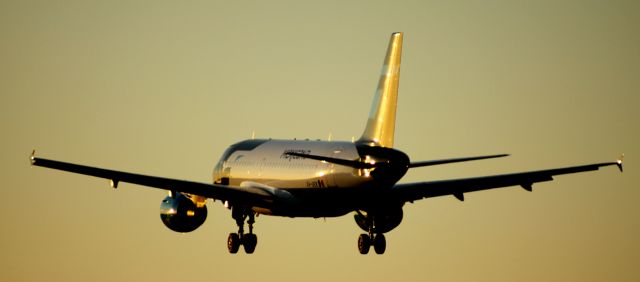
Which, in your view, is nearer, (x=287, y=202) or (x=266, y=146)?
(x=287, y=202)

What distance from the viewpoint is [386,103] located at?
84.8 meters

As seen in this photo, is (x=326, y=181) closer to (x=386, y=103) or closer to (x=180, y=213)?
(x=386, y=103)

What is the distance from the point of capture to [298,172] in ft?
290

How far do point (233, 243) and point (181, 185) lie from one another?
9.04 metres

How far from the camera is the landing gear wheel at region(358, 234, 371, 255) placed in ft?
296

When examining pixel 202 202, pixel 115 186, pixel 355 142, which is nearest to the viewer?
pixel 115 186

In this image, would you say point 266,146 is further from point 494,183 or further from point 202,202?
point 494,183

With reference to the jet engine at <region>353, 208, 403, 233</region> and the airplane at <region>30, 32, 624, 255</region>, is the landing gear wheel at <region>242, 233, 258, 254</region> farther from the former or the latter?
the jet engine at <region>353, 208, 403, 233</region>

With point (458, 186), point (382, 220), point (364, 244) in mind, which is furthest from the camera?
point (382, 220)

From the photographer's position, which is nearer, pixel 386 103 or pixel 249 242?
pixel 386 103

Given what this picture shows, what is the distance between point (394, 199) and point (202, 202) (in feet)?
37.3

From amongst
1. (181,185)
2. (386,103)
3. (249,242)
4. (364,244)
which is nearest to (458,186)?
(364,244)

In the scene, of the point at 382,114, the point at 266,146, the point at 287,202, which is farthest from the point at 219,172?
the point at 382,114

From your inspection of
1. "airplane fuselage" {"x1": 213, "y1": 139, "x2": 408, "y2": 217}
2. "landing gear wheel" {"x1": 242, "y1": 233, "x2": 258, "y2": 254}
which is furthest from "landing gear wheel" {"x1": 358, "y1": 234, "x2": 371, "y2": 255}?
"landing gear wheel" {"x1": 242, "y1": 233, "x2": 258, "y2": 254}
